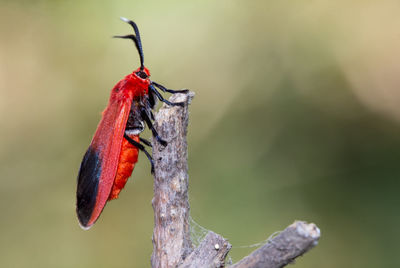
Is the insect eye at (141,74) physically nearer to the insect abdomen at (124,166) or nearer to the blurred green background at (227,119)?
the insect abdomen at (124,166)

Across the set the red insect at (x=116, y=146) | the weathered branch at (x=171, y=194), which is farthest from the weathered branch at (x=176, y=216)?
the red insect at (x=116, y=146)

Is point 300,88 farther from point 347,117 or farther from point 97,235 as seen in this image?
point 97,235

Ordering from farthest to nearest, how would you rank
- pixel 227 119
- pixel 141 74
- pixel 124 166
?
pixel 227 119 < pixel 141 74 < pixel 124 166

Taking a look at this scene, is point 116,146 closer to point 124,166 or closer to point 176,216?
point 124,166

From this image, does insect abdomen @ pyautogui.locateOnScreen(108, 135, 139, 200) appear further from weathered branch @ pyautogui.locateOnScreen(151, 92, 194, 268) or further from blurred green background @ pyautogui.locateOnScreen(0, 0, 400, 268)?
blurred green background @ pyautogui.locateOnScreen(0, 0, 400, 268)

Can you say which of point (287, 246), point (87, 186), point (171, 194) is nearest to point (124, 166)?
point (87, 186)

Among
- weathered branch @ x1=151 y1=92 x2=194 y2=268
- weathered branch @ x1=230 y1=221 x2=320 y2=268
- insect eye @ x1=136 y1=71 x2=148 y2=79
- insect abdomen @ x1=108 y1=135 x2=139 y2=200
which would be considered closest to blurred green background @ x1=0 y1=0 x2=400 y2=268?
insect abdomen @ x1=108 y1=135 x2=139 y2=200

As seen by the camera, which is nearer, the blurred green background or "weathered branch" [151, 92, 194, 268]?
"weathered branch" [151, 92, 194, 268]

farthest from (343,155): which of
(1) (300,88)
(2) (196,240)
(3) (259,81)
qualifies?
(2) (196,240)
